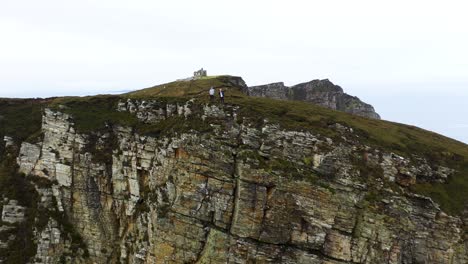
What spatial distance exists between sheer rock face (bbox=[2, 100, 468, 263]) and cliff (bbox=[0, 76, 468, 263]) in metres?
0.14

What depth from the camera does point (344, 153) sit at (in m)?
45.0

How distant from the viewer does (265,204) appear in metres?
43.5

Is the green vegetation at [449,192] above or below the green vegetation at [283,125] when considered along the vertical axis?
below

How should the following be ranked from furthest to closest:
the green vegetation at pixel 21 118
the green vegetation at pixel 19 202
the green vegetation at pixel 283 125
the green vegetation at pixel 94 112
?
the green vegetation at pixel 21 118 → the green vegetation at pixel 94 112 → the green vegetation at pixel 19 202 → the green vegetation at pixel 283 125

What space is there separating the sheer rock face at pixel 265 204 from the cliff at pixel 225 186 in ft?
0.45

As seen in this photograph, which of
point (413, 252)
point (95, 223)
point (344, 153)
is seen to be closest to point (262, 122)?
point (344, 153)

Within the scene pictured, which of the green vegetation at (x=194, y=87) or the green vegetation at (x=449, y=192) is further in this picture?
the green vegetation at (x=194, y=87)

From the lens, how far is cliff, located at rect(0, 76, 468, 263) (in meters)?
42.2

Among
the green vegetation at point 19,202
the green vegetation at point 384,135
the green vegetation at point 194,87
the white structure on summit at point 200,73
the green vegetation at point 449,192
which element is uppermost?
the white structure on summit at point 200,73

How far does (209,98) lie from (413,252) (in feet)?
108

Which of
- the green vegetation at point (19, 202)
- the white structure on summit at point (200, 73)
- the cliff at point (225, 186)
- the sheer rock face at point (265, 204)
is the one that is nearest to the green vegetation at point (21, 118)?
the cliff at point (225, 186)

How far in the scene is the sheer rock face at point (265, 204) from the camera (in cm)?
4181

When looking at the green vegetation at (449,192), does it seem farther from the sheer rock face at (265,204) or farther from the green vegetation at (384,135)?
the sheer rock face at (265,204)

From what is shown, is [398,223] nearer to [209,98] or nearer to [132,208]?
[209,98]
